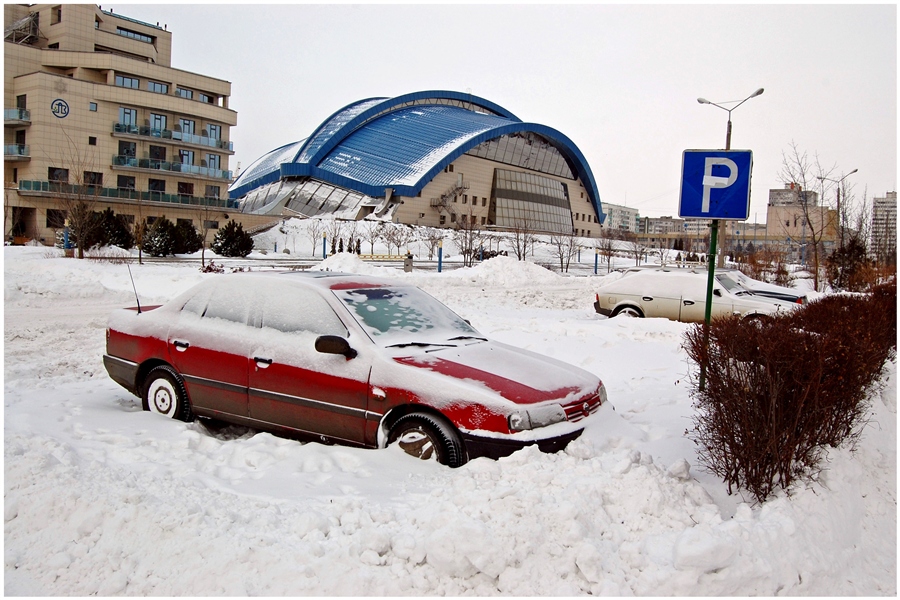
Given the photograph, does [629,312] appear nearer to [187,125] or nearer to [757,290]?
[757,290]

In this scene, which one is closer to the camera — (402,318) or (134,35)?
(402,318)

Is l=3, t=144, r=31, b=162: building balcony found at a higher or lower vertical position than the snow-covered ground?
higher

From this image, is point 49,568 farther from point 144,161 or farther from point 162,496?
point 144,161

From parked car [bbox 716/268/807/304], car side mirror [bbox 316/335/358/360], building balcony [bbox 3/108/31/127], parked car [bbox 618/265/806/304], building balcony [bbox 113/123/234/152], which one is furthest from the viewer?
building balcony [bbox 113/123/234/152]

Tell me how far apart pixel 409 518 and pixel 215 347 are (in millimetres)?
2902

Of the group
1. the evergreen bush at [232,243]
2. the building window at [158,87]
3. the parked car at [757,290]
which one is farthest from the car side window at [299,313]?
the building window at [158,87]

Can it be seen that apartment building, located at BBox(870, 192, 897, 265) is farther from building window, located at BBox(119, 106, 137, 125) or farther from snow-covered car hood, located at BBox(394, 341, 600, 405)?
building window, located at BBox(119, 106, 137, 125)

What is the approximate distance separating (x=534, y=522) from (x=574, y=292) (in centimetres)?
1859

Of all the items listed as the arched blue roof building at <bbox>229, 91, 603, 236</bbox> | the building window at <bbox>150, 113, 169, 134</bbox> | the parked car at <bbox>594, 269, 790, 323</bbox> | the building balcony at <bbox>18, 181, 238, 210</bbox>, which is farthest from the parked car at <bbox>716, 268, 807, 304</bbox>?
the arched blue roof building at <bbox>229, 91, 603, 236</bbox>

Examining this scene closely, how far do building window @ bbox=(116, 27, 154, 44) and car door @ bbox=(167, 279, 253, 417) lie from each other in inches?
2317

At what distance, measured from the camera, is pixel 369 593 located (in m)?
3.26

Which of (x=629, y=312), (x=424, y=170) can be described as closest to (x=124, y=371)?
(x=629, y=312)

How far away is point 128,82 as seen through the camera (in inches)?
2012

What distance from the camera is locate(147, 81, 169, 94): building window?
5203 centimetres
